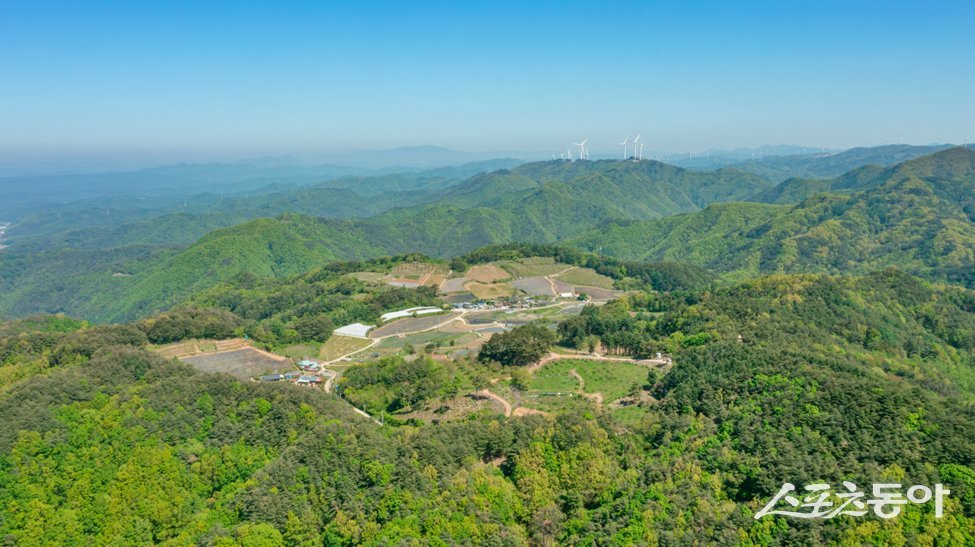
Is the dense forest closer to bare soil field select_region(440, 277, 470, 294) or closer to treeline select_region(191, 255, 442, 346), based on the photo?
treeline select_region(191, 255, 442, 346)

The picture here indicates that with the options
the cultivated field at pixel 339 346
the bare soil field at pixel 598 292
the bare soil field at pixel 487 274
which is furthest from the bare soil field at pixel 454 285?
the cultivated field at pixel 339 346

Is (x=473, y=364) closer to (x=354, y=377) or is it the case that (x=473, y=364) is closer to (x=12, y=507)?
(x=354, y=377)

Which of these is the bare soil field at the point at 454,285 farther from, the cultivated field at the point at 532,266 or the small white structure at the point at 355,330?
the small white structure at the point at 355,330

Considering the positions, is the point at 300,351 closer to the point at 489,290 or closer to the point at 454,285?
the point at 489,290

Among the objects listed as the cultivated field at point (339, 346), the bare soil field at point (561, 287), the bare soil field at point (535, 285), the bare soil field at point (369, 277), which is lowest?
the cultivated field at point (339, 346)

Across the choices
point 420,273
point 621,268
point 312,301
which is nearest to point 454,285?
point 420,273

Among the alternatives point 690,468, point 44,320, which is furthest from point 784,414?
point 44,320
